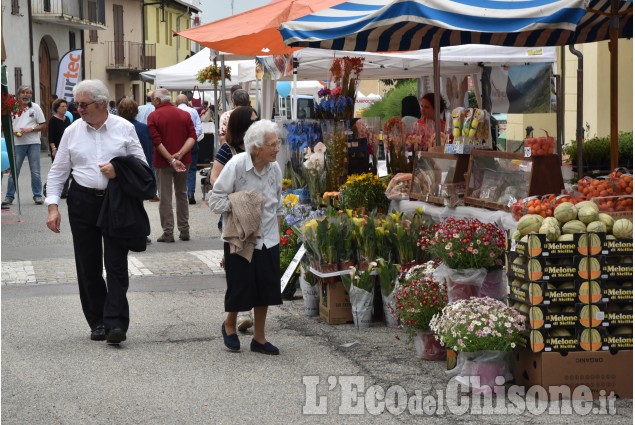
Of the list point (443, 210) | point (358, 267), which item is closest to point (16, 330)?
point (358, 267)

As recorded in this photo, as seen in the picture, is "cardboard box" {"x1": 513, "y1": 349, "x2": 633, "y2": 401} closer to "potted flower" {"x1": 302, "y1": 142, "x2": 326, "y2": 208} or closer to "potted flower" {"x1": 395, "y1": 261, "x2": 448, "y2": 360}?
"potted flower" {"x1": 395, "y1": 261, "x2": 448, "y2": 360}

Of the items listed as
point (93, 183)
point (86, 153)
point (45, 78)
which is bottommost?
point (93, 183)

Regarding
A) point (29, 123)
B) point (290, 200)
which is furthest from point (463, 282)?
point (29, 123)

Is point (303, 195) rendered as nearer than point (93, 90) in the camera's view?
No

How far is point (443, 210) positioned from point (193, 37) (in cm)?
508

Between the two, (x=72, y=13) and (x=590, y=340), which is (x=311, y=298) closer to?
(x=590, y=340)

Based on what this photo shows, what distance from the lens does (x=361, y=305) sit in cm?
853

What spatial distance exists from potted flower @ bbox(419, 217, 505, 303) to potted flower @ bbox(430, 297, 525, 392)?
500mm

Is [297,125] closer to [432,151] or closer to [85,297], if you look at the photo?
[432,151]

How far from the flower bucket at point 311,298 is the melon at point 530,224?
112 inches

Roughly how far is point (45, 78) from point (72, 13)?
4.39 meters

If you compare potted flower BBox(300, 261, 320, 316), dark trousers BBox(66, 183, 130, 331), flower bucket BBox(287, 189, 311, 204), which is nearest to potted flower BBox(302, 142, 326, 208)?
flower bucket BBox(287, 189, 311, 204)

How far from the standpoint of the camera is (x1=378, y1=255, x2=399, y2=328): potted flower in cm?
836

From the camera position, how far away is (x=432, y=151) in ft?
30.8
